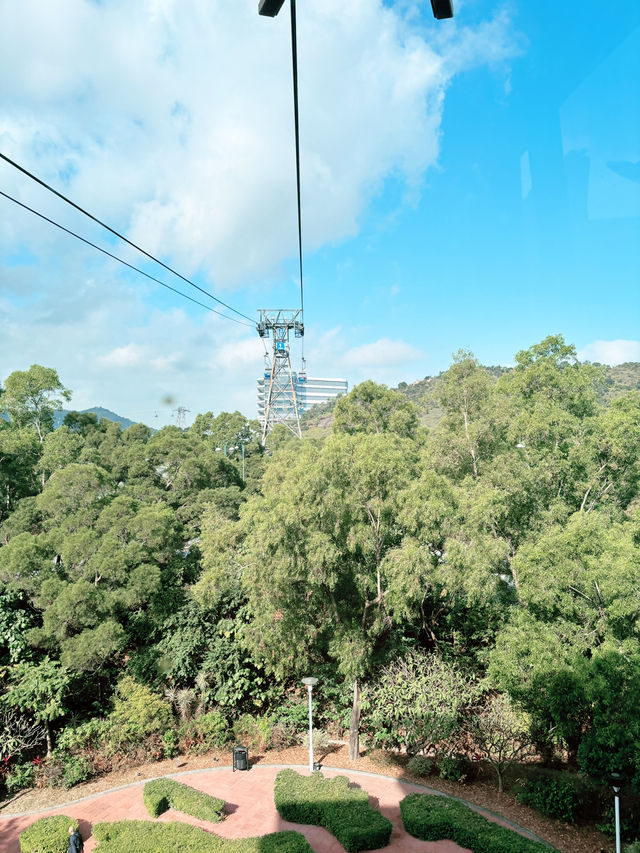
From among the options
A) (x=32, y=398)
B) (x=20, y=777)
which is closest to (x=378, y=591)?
(x=20, y=777)

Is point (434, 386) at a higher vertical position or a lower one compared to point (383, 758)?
higher

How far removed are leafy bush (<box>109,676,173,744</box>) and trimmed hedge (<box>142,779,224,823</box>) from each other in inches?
57.9

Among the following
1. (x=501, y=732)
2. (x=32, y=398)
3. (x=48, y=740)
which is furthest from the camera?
(x=32, y=398)

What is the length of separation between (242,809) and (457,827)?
3163 millimetres

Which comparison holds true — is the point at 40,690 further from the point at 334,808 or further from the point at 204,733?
the point at 334,808

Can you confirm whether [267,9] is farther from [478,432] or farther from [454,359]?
[454,359]

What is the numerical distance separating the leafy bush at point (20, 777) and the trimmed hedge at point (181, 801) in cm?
236

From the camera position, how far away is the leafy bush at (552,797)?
7156 mm

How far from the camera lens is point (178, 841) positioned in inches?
251

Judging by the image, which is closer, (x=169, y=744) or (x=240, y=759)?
(x=240, y=759)

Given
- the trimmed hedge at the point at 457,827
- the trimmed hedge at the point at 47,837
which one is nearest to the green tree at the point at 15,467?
the trimmed hedge at the point at 47,837

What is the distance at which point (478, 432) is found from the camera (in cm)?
1166

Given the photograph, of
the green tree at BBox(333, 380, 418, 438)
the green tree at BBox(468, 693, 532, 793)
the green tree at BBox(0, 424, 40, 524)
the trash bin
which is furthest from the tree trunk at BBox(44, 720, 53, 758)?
the green tree at BBox(333, 380, 418, 438)

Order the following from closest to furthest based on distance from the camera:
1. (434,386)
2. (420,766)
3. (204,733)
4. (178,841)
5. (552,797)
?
1. (178,841)
2. (552,797)
3. (420,766)
4. (204,733)
5. (434,386)
